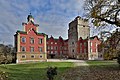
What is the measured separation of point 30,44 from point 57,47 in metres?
32.9

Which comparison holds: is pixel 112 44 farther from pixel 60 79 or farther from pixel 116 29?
pixel 60 79

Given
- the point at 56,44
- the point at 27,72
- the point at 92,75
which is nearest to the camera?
the point at 92,75

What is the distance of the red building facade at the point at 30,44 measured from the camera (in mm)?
46250

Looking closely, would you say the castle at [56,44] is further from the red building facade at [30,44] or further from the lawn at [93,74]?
the lawn at [93,74]

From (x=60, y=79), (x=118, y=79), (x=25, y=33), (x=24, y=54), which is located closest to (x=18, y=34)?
(x=25, y=33)

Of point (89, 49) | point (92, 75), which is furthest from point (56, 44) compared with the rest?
point (92, 75)

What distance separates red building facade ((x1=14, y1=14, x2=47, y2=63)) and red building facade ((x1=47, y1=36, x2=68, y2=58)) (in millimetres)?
27699

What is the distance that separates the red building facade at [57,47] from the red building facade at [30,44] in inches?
1091

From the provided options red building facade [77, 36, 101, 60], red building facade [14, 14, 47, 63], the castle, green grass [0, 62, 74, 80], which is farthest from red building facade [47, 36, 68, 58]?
green grass [0, 62, 74, 80]

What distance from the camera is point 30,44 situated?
48.7 metres

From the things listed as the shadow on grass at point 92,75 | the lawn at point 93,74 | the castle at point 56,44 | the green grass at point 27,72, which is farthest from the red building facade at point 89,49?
the shadow on grass at point 92,75

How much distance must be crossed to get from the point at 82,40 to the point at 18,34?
32895 millimetres

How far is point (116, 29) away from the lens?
10.9 m

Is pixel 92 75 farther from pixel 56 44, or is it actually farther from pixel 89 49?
pixel 56 44
